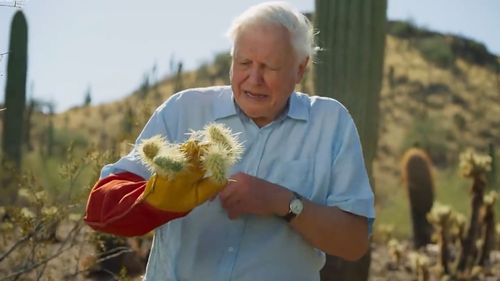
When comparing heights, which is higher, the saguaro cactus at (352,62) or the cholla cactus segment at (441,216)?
the saguaro cactus at (352,62)

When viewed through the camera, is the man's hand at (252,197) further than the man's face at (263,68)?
No

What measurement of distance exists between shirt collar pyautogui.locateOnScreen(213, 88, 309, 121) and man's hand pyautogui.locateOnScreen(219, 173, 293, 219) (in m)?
0.45

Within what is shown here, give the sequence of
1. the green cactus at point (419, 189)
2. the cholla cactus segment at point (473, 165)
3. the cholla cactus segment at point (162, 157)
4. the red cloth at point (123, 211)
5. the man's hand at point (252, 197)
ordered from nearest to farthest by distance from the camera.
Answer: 1. the cholla cactus segment at point (162, 157)
2. the red cloth at point (123, 211)
3. the man's hand at point (252, 197)
4. the cholla cactus segment at point (473, 165)
5. the green cactus at point (419, 189)

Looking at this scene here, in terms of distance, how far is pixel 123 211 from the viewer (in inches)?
133

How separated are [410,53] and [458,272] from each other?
2596cm

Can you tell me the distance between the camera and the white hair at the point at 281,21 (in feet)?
12.3

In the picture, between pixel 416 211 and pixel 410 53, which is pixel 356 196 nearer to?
pixel 416 211

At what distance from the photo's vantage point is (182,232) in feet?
12.3

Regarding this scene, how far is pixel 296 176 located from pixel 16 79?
9.65 metres

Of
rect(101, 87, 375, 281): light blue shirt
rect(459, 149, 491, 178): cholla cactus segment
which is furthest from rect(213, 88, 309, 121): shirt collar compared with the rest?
rect(459, 149, 491, 178): cholla cactus segment

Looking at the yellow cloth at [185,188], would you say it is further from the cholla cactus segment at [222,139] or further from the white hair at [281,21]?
the white hair at [281,21]

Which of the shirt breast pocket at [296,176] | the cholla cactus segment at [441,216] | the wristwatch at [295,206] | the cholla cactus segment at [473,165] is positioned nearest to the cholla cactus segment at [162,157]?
the wristwatch at [295,206]

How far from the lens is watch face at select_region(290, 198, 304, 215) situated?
3.56 meters

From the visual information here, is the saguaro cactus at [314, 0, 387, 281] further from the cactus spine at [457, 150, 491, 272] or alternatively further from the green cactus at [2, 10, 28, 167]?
the green cactus at [2, 10, 28, 167]
